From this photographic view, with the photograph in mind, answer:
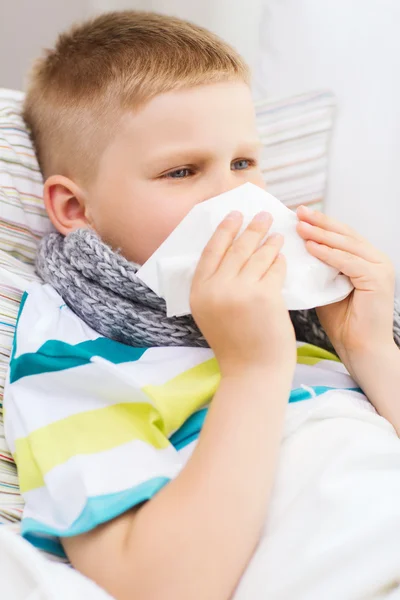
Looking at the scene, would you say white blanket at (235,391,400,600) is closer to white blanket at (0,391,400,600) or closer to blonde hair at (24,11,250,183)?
white blanket at (0,391,400,600)

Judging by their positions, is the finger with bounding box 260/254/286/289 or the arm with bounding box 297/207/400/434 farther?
the arm with bounding box 297/207/400/434

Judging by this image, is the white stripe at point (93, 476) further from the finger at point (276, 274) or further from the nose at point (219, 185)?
the nose at point (219, 185)

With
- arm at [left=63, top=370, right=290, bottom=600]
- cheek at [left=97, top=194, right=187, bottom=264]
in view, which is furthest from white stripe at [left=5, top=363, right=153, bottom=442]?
cheek at [left=97, top=194, right=187, bottom=264]

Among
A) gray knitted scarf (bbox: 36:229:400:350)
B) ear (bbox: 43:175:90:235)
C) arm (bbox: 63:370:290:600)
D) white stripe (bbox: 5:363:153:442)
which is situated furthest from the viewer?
ear (bbox: 43:175:90:235)

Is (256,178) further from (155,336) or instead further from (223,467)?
(223,467)

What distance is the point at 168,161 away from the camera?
0.85 metres

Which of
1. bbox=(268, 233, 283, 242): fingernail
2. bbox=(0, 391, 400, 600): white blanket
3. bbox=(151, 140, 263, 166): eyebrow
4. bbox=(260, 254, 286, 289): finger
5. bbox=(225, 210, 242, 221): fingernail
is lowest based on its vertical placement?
bbox=(0, 391, 400, 600): white blanket

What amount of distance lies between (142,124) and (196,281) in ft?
0.83

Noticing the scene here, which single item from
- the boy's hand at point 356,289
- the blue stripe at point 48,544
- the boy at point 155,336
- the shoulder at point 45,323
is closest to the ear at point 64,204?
the boy at point 155,336

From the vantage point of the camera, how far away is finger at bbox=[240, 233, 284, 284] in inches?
28.4

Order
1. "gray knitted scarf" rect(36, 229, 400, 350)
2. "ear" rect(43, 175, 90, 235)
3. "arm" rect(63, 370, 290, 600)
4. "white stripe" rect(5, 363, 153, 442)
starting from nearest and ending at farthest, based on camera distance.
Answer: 1. "arm" rect(63, 370, 290, 600)
2. "white stripe" rect(5, 363, 153, 442)
3. "gray knitted scarf" rect(36, 229, 400, 350)
4. "ear" rect(43, 175, 90, 235)

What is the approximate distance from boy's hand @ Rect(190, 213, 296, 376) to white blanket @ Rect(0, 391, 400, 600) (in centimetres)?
11

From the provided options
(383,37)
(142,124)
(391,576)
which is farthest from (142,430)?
(383,37)

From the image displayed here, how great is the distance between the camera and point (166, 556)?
61 centimetres
